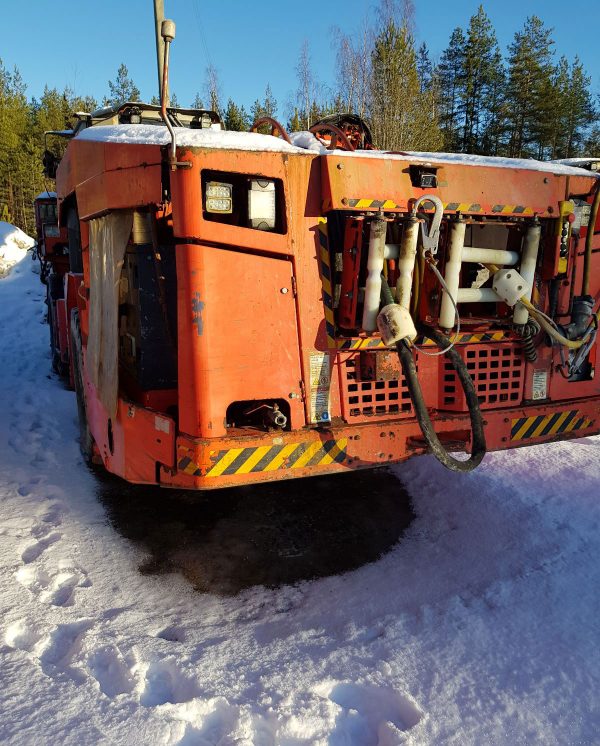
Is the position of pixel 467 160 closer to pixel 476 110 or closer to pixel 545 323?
pixel 545 323

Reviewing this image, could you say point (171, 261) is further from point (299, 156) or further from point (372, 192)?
point (372, 192)

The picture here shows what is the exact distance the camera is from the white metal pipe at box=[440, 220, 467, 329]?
317 cm

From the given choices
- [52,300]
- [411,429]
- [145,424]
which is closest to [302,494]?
[411,429]

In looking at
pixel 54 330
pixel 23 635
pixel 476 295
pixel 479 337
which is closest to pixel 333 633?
pixel 23 635

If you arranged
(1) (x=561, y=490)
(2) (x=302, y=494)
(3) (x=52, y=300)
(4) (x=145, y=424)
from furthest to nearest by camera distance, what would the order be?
(3) (x=52, y=300)
(2) (x=302, y=494)
(1) (x=561, y=490)
(4) (x=145, y=424)

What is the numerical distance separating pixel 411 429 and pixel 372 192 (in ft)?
4.45

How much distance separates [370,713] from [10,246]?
68.5ft

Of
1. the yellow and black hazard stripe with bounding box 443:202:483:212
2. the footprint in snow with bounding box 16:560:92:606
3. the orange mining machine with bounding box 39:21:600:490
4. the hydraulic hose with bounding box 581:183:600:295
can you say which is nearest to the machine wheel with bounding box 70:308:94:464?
the orange mining machine with bounding box 39:21:600:490

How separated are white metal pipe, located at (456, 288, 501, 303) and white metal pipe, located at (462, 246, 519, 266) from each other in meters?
0.17

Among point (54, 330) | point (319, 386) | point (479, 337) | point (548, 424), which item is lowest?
point (54, 330)

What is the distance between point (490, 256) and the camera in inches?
132

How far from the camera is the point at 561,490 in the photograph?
3941mm

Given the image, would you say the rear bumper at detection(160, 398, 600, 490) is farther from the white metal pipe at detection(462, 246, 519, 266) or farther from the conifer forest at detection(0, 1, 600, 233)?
the conifer forest at detection(0, 1, 600, 233)

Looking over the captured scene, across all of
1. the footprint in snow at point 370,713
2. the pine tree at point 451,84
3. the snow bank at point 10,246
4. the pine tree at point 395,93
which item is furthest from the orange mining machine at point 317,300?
the pine tree at point 451,84
